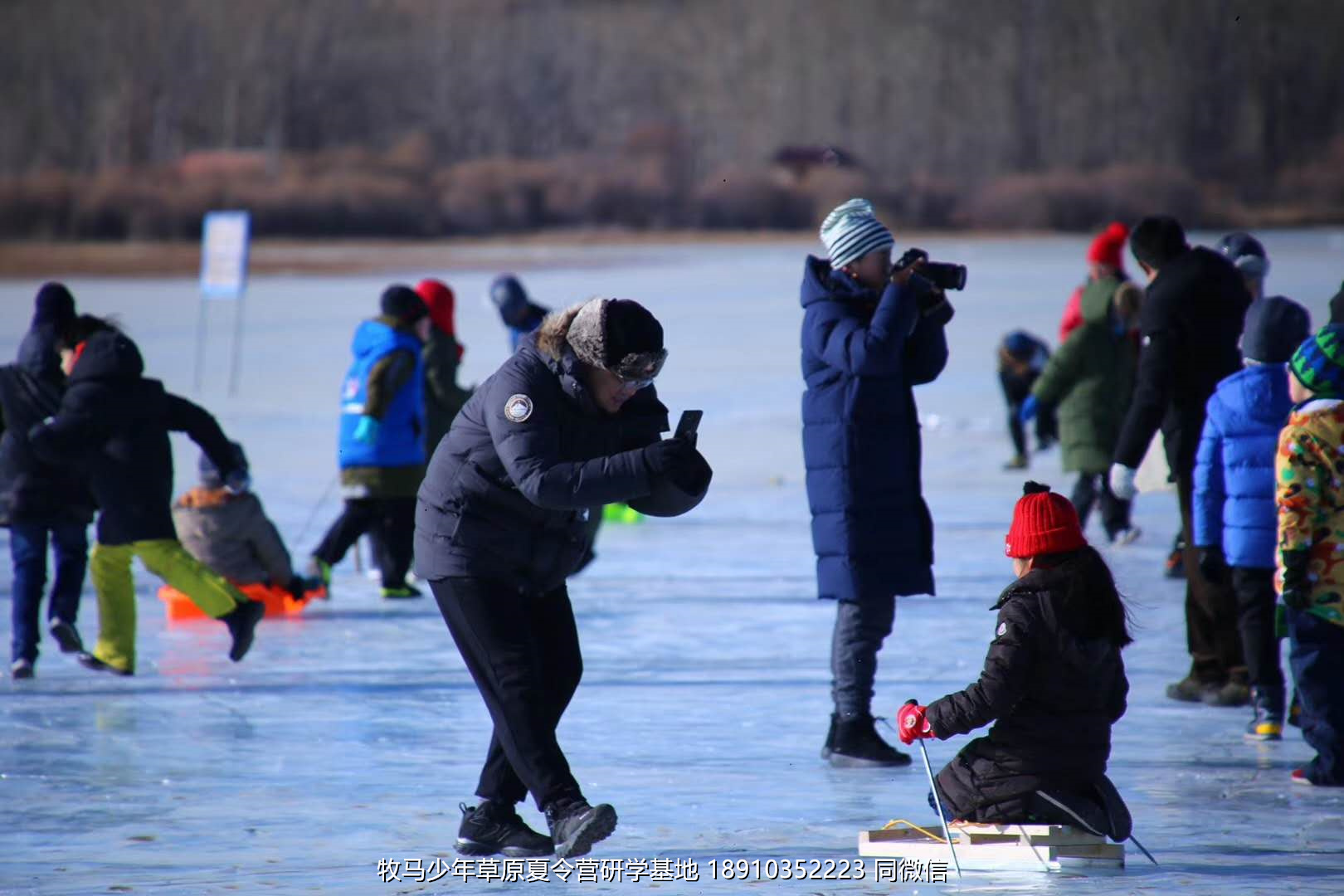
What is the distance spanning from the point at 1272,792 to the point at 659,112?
39818mm

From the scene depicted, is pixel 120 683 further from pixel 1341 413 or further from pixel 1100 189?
pixel 1100 189

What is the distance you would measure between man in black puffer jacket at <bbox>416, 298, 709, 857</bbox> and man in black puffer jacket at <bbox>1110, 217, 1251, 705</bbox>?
7.32ft

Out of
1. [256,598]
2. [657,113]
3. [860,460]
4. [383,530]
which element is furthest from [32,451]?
[657,113]

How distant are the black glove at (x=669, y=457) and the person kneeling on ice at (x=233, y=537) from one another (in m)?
3.73

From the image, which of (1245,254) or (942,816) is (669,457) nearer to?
(942,816)

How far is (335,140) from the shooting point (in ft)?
144

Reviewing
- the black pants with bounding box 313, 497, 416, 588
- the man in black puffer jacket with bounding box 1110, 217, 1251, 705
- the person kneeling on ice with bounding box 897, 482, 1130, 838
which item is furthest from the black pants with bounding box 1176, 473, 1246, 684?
the black pants with bounding box 313, 497, 416, 588

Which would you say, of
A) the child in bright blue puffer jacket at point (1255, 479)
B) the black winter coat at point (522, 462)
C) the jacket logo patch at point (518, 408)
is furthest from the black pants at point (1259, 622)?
the jacket logo patch at point (518, 408)

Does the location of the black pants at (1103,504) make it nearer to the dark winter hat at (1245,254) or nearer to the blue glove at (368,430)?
the dark winter hat at (1245,254)

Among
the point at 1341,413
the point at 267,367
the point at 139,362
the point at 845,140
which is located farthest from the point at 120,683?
the point at 845,140

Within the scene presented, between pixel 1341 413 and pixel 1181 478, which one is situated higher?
pixel 1341 413

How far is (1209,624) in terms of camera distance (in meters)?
5.68

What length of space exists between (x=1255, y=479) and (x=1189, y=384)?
611 millimetres

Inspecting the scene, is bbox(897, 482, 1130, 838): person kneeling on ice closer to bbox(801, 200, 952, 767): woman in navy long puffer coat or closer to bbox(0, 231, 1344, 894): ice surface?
bbox(0, 231, 1344, 894): ice surface
